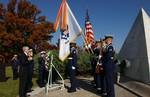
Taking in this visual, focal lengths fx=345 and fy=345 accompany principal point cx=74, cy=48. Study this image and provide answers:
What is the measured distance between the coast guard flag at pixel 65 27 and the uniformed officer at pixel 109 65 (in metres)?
2.41

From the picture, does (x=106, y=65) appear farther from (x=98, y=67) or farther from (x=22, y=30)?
(x=22, y=30)

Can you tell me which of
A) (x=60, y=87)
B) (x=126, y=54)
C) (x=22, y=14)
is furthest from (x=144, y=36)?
(x=22, y=14)

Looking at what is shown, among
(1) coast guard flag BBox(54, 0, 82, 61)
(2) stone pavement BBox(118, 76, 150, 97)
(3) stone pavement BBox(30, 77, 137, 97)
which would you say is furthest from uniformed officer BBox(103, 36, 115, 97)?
(1) coast guard flag BBox(54, 0, 82, 61)

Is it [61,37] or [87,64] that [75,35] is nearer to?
[61,37]

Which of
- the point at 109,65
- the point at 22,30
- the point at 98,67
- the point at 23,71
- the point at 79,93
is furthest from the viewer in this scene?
the point at 22,30

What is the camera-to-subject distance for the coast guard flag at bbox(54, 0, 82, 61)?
12852 millimetres

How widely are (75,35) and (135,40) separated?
2875mm

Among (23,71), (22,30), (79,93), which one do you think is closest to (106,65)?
(79,93)

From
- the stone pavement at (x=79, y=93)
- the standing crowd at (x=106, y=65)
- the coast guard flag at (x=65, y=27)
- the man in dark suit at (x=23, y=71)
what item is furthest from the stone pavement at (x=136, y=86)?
the man in dark suit at (x=23, y=71)

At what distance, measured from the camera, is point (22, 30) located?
36.4m

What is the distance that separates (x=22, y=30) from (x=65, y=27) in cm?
2390

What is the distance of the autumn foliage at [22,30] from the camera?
3519 cm

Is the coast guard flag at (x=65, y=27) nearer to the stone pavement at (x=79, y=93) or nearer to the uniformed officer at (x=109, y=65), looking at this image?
the stone pavement at (x=79, y=93)

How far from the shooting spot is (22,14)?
3803 centimetres
